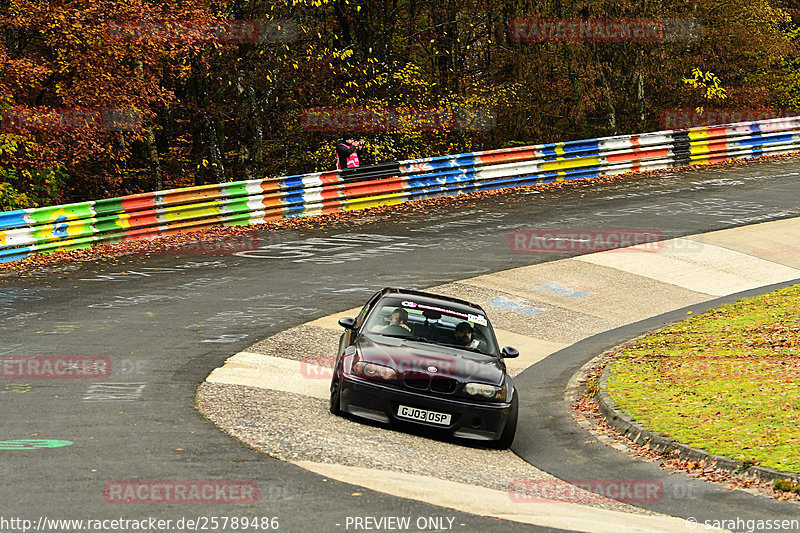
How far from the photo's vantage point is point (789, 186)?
91.1 feet

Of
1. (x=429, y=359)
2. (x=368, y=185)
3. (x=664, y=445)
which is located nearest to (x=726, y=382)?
(x=664, y=445)

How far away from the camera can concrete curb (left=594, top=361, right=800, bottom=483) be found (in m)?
9.20

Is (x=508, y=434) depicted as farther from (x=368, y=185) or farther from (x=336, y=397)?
(x=368, y=185)

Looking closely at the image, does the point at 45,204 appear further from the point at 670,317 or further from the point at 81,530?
the point at 81,530

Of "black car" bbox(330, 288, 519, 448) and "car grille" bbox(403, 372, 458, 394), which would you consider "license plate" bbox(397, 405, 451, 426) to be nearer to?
"black car" bbox(330, 288, 519, 448)

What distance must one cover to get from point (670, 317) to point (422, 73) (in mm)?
17350

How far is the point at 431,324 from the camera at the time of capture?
1164 centimetres

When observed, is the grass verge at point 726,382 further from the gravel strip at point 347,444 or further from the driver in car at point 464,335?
the driver in car at point 464,335

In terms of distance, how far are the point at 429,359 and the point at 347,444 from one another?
1586 mm

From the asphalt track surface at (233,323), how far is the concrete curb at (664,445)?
50cm

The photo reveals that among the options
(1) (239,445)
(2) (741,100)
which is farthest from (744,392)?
(2) (741,100)

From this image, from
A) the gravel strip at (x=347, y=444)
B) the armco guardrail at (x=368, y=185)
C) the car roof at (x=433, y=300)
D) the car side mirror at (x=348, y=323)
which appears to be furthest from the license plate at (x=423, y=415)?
the armco guardrail at (x=368, y=185)

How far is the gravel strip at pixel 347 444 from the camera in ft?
29.7

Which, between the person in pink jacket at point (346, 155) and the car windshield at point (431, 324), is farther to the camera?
the person in pink jacket at point (346, 155)
